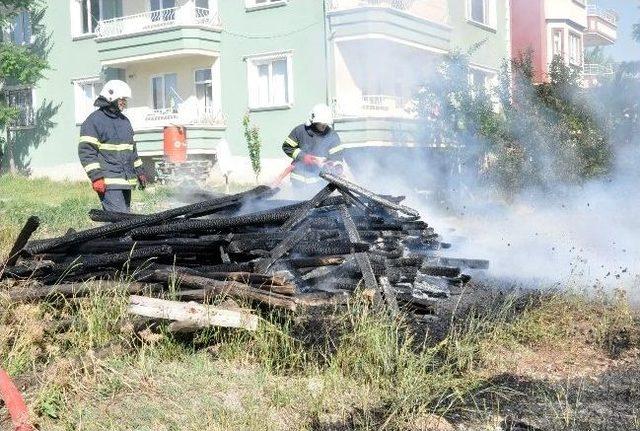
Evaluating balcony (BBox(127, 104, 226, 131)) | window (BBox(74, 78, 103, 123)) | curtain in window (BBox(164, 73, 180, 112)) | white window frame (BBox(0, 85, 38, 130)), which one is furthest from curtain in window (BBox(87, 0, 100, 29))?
balcony (BBox(127, 104, 226, 131))

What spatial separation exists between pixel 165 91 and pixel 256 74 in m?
3.77

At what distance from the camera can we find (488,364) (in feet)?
16.3

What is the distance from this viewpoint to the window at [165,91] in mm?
24516

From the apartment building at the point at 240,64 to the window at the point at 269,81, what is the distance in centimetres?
3

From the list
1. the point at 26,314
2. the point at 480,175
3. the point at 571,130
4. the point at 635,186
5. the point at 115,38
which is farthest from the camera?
the point at 115,38

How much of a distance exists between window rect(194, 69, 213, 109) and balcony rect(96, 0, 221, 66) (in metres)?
0.96

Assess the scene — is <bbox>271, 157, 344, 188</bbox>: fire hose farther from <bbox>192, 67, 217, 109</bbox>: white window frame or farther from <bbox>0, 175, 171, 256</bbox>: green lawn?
<bbox>192, 67, 217, 109</bbox>: white window frame

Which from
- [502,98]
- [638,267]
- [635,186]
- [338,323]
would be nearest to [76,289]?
[338,323]

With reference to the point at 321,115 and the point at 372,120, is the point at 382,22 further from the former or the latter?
the point at 321,115

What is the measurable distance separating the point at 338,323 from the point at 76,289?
193 centimetres

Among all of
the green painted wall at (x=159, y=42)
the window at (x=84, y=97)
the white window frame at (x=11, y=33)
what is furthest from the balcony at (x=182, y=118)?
the white window frame at (x=11, y=33)

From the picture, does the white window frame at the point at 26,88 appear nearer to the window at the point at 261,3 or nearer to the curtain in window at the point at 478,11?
the window at the point at 261,3

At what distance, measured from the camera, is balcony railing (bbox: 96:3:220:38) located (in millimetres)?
23078

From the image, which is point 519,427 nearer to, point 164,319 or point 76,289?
point 164,319
